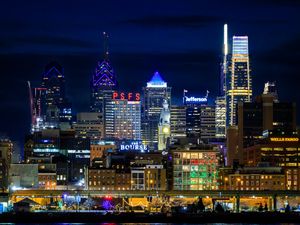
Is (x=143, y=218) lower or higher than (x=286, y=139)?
lower

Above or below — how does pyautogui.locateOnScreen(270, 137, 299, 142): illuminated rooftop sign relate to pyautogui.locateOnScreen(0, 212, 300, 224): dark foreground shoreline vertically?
above

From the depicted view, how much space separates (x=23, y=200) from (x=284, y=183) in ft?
144

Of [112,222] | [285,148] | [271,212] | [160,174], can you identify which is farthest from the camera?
[285,148]

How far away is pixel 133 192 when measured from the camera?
15712cm

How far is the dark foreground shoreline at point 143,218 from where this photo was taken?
131 meters

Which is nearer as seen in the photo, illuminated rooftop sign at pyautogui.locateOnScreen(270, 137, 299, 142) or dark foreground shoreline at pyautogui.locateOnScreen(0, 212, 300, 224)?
dark foreground shoreline at pyautogui.locateOnScreen(0, 212, 300, 224)

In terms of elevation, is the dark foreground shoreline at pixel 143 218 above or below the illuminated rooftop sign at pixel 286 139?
below

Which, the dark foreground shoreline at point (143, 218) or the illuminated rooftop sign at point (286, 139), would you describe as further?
the illuminated rooftop sign at point (286, 139)

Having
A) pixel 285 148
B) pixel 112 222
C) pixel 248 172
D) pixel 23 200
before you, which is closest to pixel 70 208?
pixel 23 200

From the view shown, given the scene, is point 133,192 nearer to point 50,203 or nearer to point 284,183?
point 50,203

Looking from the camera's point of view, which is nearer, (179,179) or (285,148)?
(179,179)

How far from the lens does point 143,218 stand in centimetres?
13200

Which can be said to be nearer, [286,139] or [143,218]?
[143,218]

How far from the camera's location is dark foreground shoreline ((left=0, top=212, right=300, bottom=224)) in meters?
131
